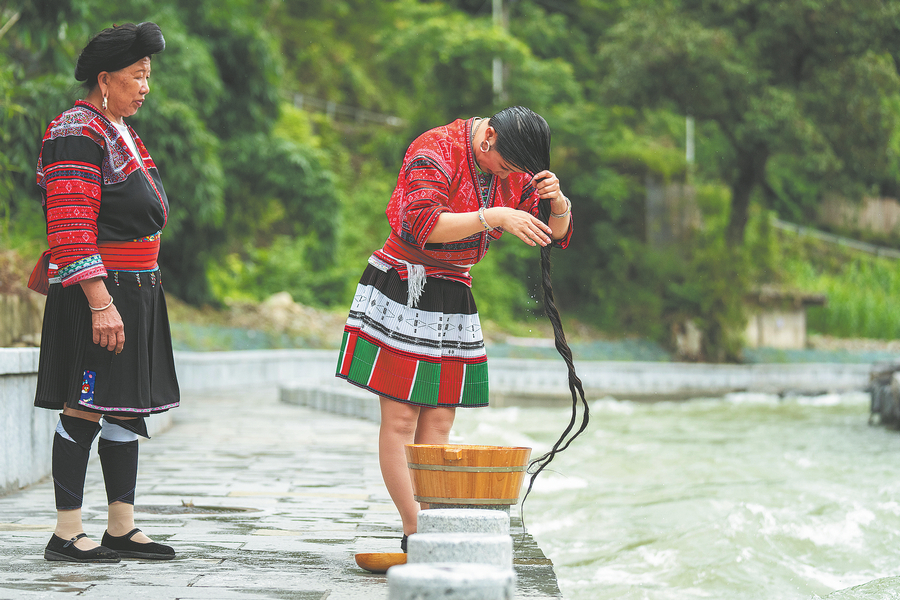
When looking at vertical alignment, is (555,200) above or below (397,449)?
above

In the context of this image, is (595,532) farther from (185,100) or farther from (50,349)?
(185,100)

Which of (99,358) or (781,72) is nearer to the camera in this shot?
(99,358)

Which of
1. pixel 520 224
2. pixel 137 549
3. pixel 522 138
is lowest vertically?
pixel 137 549

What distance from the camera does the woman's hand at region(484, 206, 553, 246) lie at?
8.86ft

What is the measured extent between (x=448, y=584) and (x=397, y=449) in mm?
1426

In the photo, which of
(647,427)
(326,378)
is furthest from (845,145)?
(326,378)

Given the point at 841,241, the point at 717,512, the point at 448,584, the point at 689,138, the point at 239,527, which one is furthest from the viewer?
the point at 689,138

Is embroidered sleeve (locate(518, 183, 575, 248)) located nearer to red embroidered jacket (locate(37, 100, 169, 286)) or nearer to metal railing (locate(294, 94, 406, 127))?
red embroidered jacket (locate(37, 100, 169, 286))

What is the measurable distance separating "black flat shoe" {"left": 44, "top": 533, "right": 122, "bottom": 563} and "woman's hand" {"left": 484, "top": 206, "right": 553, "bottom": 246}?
164cm

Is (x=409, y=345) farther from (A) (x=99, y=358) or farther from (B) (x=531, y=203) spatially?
(A) (x=99, y=358)

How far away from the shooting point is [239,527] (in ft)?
12.3

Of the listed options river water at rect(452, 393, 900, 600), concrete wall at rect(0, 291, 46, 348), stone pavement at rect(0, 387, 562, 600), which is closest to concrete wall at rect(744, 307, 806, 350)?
river water at rect(452, 393, 900, 600)

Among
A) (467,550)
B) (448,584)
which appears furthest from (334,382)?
(448,584)

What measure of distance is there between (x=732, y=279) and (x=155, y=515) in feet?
64.3
